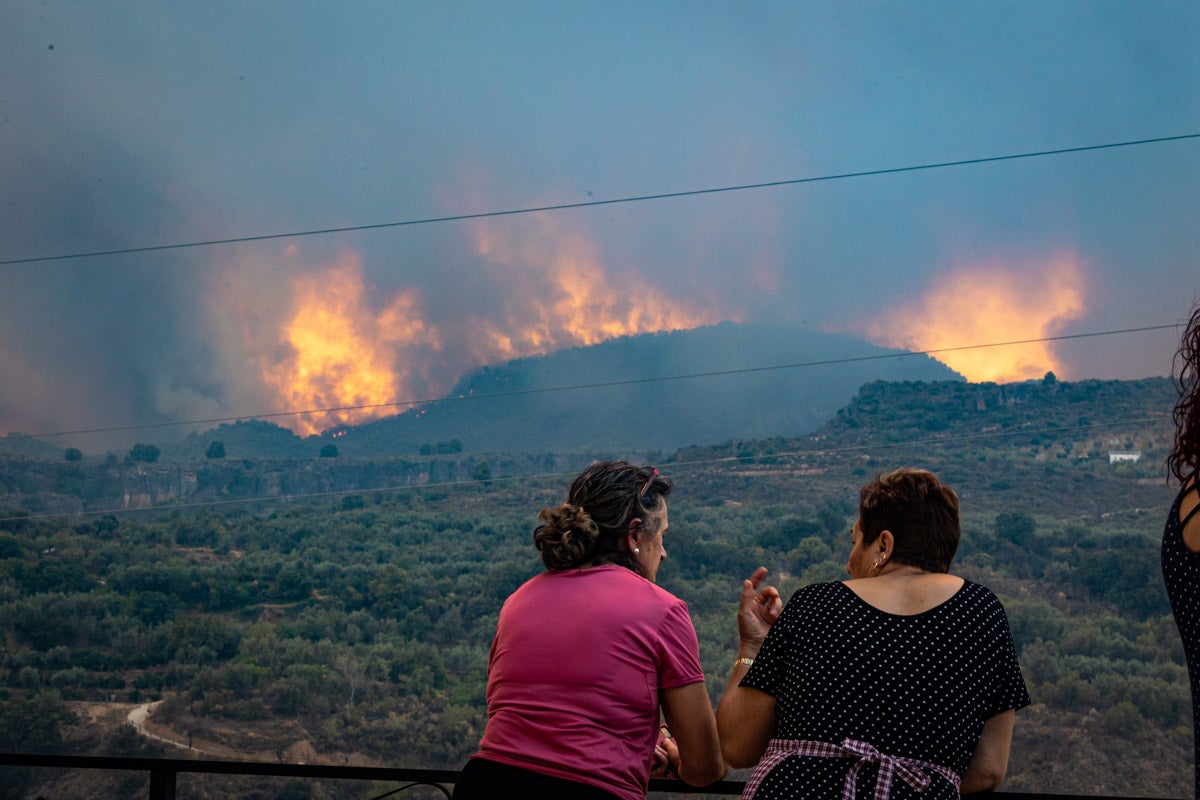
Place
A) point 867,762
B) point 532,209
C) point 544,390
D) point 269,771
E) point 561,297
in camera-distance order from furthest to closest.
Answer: point 561,297 → point 544,390 → point 532,209 → point 269,771 → point 867,762

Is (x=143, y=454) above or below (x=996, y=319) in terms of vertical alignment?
below

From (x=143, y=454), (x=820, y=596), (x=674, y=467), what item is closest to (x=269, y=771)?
(x=820, y=596)

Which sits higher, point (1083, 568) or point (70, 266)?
point (70, 266)

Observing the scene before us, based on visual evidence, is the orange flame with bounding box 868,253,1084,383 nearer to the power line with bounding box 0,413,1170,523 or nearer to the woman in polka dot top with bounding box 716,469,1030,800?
the power line with bounding box 0,413,1170,523

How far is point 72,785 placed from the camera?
15469 millimetres

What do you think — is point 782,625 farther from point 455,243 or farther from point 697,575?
point 455,243

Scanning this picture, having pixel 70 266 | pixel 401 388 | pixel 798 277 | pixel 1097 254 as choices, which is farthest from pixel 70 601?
pixel 1097 254

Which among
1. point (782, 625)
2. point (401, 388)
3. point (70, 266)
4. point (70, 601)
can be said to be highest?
point (70, 266)

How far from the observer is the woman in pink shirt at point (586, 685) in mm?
1043

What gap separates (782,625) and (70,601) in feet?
66.0

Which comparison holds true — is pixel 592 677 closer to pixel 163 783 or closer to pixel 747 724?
pixel 747 724

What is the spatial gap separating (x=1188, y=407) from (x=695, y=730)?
26.3 inches

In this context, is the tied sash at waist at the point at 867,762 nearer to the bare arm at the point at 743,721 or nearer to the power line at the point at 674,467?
the bare arm at the point at 743,721

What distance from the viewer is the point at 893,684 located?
3.11 ft
